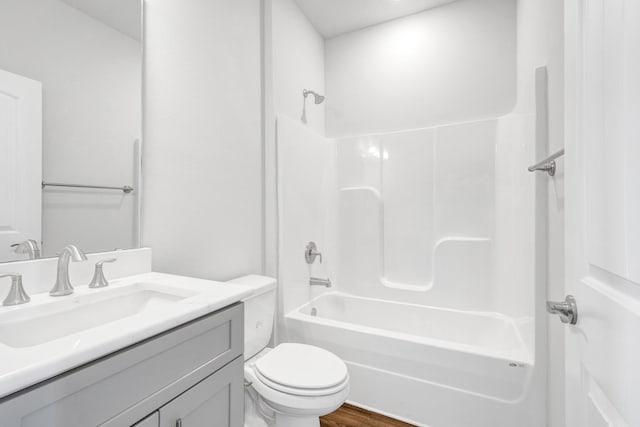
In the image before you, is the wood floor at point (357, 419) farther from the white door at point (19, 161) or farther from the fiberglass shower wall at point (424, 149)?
the white door at point (19, 161)

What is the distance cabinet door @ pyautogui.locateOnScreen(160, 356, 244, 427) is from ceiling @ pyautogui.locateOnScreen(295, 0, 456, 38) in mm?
2467

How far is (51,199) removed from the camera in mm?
994

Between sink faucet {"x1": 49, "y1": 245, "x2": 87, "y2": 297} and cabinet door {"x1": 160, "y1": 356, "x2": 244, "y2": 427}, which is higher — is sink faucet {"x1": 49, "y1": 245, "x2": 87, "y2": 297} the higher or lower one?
the higher one

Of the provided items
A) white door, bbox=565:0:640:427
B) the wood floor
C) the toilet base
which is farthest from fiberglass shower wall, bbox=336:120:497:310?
white door, bbox=565:0:640:427

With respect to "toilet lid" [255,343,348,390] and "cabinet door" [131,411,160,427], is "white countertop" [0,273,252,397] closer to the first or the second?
"cabinet door" [131,411,160,427]

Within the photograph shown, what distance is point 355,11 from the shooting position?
2.29 meters

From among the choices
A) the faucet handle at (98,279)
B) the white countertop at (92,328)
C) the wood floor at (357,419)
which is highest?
the faucet handle at (98,279)

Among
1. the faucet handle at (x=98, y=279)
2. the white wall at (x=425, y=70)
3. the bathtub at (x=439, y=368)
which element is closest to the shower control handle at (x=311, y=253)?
the bathtub at (x=439, y=368)

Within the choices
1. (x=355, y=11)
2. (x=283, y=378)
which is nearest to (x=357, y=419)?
(x=283, y=378)

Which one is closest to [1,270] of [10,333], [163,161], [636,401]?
[10,333]

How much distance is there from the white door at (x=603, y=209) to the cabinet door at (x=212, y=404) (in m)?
0.91

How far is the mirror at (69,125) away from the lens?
2.98 feet

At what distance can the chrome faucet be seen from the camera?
0.92m

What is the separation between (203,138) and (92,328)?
101cm
